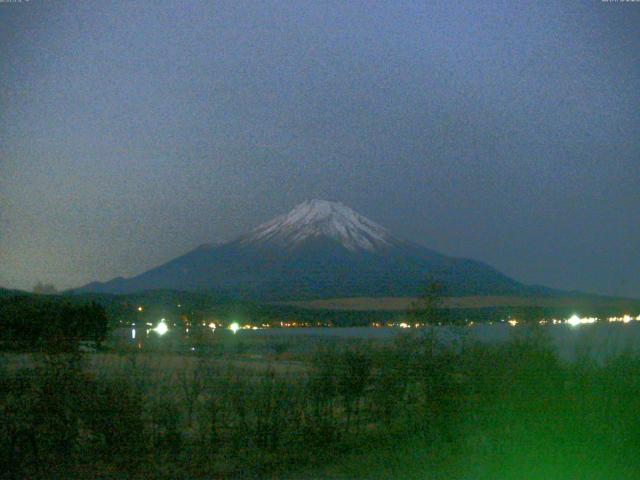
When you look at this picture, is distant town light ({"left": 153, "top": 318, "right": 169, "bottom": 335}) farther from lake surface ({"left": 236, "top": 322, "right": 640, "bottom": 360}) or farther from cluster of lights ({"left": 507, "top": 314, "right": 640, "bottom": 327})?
cluster of lights ({"left": 507, "top": 314, "right": 640, "bottom": 327})

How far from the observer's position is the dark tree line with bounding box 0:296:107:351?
1102cm

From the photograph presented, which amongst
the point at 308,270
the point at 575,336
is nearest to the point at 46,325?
the point at 575,336

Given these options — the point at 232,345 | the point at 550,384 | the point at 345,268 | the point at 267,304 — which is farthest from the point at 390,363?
the point at 345,268

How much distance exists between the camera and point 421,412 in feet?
39.2

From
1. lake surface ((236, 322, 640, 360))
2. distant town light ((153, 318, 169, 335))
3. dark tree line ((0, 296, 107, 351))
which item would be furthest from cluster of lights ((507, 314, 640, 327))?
distant town light ((153, 318, 169, 335))

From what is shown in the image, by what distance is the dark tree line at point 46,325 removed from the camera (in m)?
11.0

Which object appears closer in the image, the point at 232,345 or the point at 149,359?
the point at 149,359

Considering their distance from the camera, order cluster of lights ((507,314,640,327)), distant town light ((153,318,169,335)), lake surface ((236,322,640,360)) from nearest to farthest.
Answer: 1. lake surface ((236,322,640,360))
2. cluster of lights ((507,314,640,327))
3. distant town light ((153,318,169,335))

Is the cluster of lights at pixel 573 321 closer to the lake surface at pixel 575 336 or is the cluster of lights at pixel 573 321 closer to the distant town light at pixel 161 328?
the lake surface at pixel 575 336

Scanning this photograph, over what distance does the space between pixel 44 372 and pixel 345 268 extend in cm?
3390

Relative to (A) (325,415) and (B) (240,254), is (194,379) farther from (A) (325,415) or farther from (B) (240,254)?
(B) (240,254)

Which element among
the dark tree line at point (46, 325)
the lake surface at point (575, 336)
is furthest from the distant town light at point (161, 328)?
the lake surface at point (575, 336)

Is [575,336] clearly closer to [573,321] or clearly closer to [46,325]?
[573,321]

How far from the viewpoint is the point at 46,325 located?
14.1m
